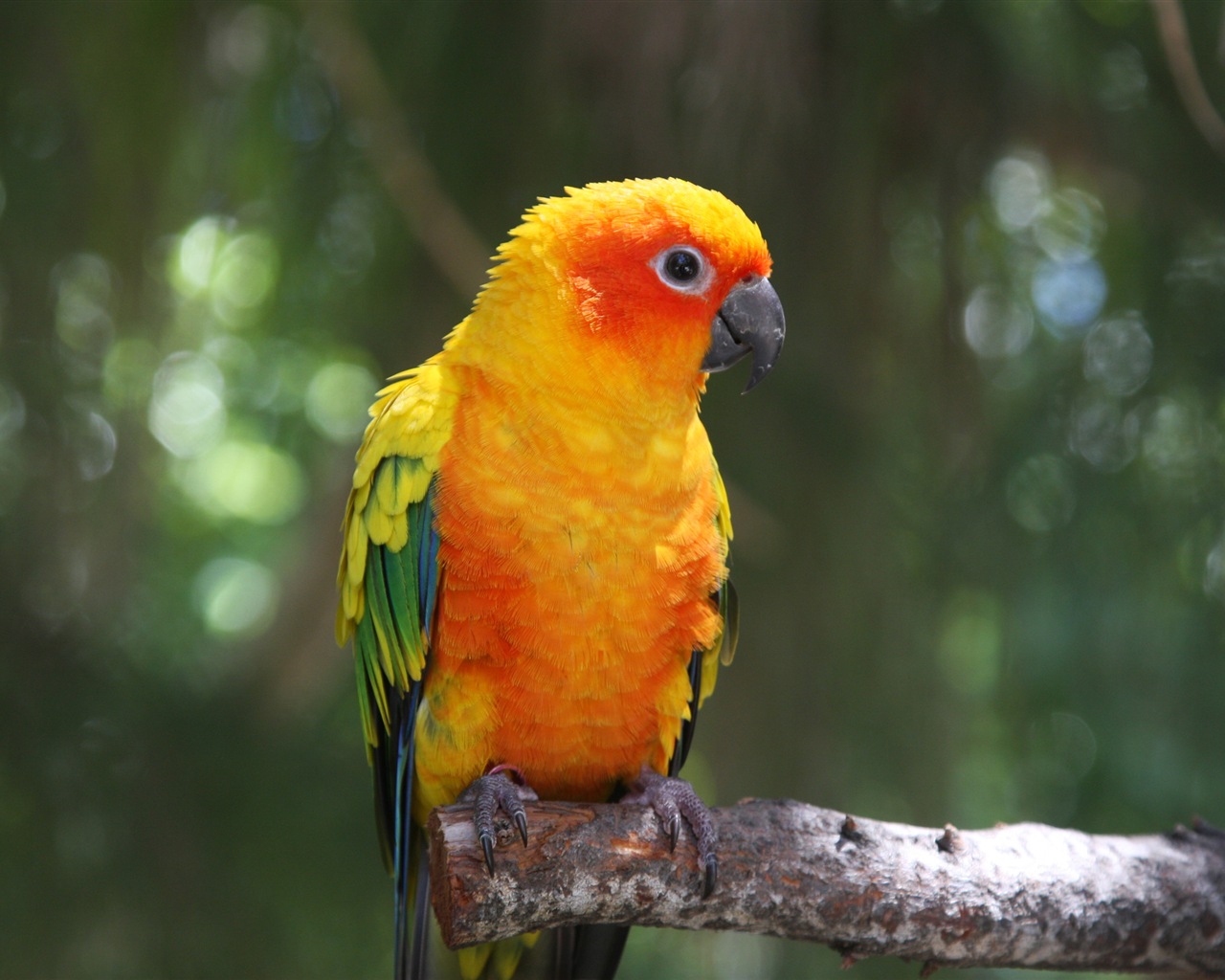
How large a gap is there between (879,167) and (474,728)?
1.68 meters

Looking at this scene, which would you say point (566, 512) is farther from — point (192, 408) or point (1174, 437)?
point (192, 408)

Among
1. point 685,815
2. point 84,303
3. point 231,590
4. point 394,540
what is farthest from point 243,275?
point 231,590

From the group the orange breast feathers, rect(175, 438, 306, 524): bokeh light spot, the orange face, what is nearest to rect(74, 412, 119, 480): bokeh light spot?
the orange breast feathers

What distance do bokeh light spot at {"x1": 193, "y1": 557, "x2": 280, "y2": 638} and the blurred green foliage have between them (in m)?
2.63

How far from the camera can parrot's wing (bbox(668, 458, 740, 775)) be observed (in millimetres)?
1861

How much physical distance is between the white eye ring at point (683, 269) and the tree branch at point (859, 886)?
2.74 feet

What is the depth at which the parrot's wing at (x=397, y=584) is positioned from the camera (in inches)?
66.3

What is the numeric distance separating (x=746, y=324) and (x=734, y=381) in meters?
0.81

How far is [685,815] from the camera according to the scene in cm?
159

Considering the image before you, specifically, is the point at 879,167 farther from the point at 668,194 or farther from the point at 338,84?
Answer: the point at 338,84

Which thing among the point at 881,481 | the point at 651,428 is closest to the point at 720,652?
the point at 651,428

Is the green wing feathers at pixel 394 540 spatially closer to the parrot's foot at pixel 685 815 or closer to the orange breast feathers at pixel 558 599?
the orange breast feathers at pixel 558 599

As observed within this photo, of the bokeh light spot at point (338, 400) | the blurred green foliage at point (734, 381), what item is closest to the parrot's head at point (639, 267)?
the blurred green foliage at point (734, 381)

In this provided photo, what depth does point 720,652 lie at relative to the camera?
6.46 ft
